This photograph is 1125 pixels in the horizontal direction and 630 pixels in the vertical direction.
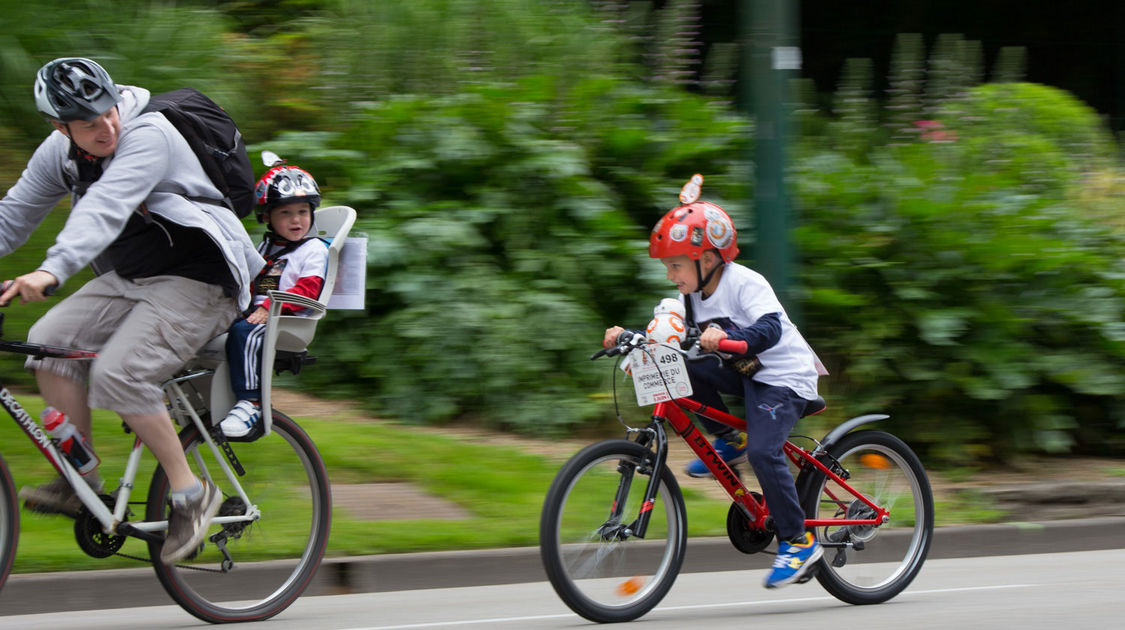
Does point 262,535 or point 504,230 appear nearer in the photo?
point 262,535

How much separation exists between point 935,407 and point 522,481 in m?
3.20

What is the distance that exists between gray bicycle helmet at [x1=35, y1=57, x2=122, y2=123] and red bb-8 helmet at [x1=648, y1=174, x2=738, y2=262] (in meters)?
2.07

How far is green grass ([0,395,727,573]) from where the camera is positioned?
5121 mm

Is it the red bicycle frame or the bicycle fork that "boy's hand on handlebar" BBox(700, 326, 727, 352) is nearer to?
the red bicycle frame

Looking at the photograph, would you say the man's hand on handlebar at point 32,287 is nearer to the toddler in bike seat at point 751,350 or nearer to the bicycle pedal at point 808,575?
the toddler in bike seat at point 751,350

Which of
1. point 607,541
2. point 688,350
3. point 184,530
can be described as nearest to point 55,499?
point 184,530

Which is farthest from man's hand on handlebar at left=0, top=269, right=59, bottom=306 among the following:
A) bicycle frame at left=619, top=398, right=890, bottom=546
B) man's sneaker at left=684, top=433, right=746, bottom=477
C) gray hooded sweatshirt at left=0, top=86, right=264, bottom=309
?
man's sneaker at left=684, top=433, right=746, bottom=477

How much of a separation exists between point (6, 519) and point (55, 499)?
0.17 m

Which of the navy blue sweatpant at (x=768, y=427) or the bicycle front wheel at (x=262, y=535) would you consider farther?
the navy blue sweatpant at (x=768, y=427)

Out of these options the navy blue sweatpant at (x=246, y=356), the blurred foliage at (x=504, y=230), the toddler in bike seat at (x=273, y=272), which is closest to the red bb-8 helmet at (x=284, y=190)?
the toddler in bike seat at (x=273, y=272)

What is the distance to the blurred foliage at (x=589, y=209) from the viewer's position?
8.02 m

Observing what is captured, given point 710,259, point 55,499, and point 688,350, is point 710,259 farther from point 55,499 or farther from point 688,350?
point 55,499

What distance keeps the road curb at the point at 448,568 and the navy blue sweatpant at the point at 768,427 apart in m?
1.23

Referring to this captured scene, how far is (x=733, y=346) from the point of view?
455 cm
